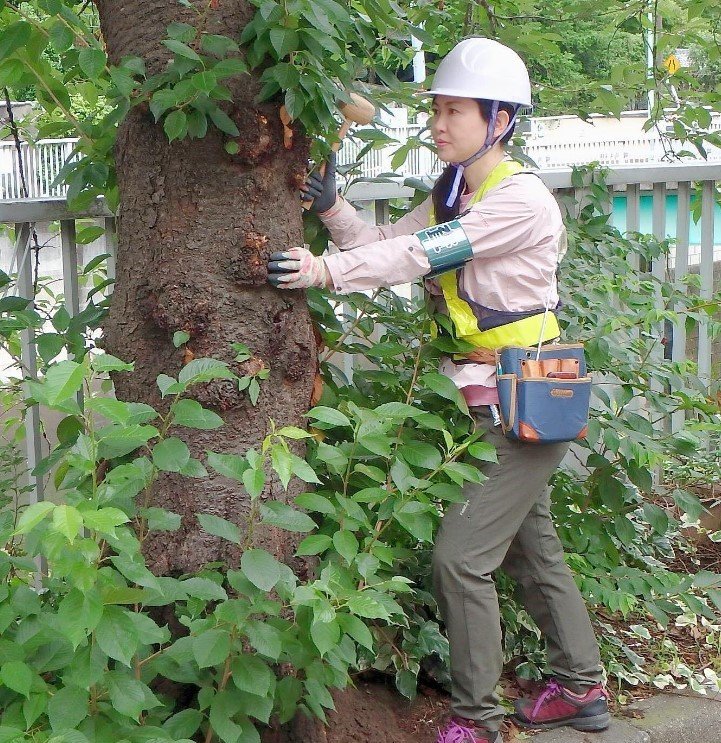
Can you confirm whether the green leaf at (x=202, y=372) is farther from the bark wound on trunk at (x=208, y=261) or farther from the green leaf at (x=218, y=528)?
the bark wound on trunk at (x=208, y=261)

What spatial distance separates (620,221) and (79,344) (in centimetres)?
323

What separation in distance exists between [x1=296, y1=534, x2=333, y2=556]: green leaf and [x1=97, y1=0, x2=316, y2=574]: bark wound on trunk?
0.31 m

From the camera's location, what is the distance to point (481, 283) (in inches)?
113

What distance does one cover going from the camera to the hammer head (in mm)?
2963

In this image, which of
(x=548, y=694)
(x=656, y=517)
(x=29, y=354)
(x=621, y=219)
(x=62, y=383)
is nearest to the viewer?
(x=62, y=383)

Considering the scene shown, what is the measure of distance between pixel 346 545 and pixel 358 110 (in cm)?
133

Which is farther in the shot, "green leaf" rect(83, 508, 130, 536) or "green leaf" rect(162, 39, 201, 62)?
"green leaf" rect(162, 39, 201, 62)

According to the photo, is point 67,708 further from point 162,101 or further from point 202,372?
point 162,101

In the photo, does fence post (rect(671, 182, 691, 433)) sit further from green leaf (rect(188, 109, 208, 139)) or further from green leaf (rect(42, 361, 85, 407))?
green leaf (rect(42, 361, 85, 407))

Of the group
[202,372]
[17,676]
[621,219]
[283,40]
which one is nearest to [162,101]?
[283,40]

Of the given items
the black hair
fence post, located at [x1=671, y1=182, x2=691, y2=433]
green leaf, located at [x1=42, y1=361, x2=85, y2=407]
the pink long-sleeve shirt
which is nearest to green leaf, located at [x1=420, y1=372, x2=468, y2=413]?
the pink long-sleeve shirt

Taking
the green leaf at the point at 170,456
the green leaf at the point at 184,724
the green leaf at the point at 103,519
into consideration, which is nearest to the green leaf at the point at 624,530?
the green leaf at the point at 184,724

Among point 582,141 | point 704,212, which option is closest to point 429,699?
point 704,212

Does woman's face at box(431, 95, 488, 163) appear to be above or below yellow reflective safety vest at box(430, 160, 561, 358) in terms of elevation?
above
